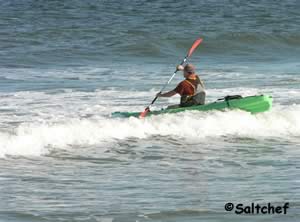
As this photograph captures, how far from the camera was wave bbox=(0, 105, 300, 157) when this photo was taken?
579 inches

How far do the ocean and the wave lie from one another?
18 mm

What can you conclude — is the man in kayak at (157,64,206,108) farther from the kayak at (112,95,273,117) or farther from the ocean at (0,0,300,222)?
the ocean at (0,0,300,222)

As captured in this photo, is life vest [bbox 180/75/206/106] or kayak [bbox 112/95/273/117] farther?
kayak [bbox 112/95/273/117]

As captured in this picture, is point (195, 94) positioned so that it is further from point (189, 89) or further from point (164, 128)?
point (164, 128)

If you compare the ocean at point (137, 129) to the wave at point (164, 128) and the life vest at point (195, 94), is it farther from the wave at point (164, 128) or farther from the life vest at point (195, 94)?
the life vest at point (195, 94)

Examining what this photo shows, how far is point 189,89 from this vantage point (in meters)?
15.4

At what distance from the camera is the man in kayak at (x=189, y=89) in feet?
50.4

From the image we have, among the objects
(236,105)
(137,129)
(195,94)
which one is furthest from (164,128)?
(236,105)

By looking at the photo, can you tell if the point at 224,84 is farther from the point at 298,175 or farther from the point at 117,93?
the point at 298,175

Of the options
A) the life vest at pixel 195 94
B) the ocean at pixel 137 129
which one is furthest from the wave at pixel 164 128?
the life vest at pixel 195 94

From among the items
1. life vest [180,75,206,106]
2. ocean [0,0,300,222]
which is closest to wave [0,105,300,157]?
ocean [0,0,300,222]

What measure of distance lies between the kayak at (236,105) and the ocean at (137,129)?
0.39 ft

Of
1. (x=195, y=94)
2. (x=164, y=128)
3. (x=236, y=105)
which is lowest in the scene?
(x=164, y=128)

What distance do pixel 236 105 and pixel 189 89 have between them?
937 millimetres
